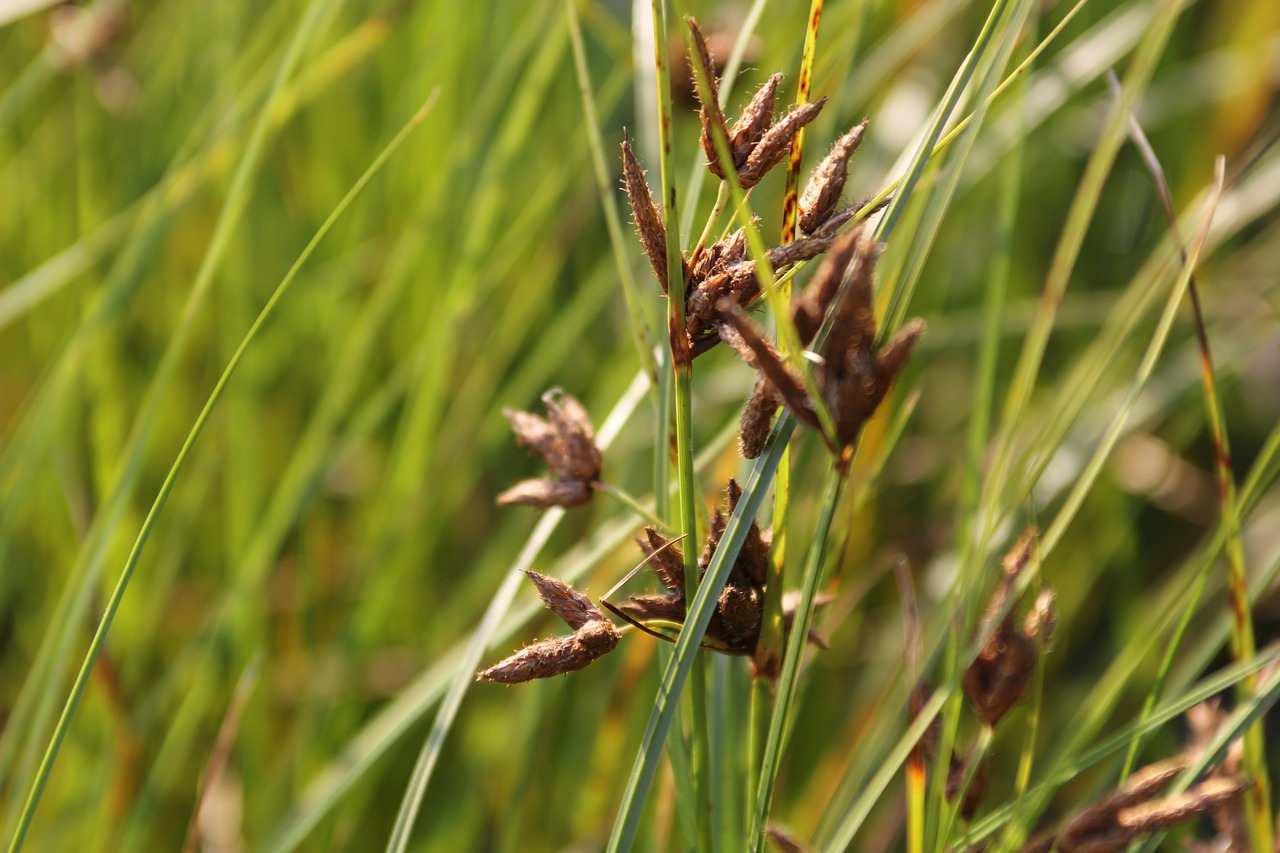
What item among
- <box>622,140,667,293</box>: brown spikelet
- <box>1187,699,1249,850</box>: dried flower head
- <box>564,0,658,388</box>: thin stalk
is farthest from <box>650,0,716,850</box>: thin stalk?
<box>1187,699,1249,850</box>: dried flower head

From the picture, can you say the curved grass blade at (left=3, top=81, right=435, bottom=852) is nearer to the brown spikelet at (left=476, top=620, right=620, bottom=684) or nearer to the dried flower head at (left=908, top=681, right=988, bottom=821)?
the brown spikelet at (left=476, top=620, right=620, bottom=684)

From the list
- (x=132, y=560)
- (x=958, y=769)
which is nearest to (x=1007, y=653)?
(x=958, y=769)

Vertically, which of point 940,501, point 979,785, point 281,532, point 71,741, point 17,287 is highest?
point 17,287

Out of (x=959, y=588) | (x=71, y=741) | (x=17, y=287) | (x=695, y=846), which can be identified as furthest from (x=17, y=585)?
(x=959, y=588)

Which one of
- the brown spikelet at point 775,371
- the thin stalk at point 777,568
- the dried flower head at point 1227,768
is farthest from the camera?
the dried flower head at point 1227,768

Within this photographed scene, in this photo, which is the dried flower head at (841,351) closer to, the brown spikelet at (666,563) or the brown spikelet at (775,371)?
the brown spikelet at (775,371)

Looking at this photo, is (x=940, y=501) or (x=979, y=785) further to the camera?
(x=940, y=501)

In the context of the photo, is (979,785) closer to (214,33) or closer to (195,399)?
(195,399)

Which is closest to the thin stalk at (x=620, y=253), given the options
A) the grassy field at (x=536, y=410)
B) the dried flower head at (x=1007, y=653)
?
the grassy field at (x=536, y=410)
